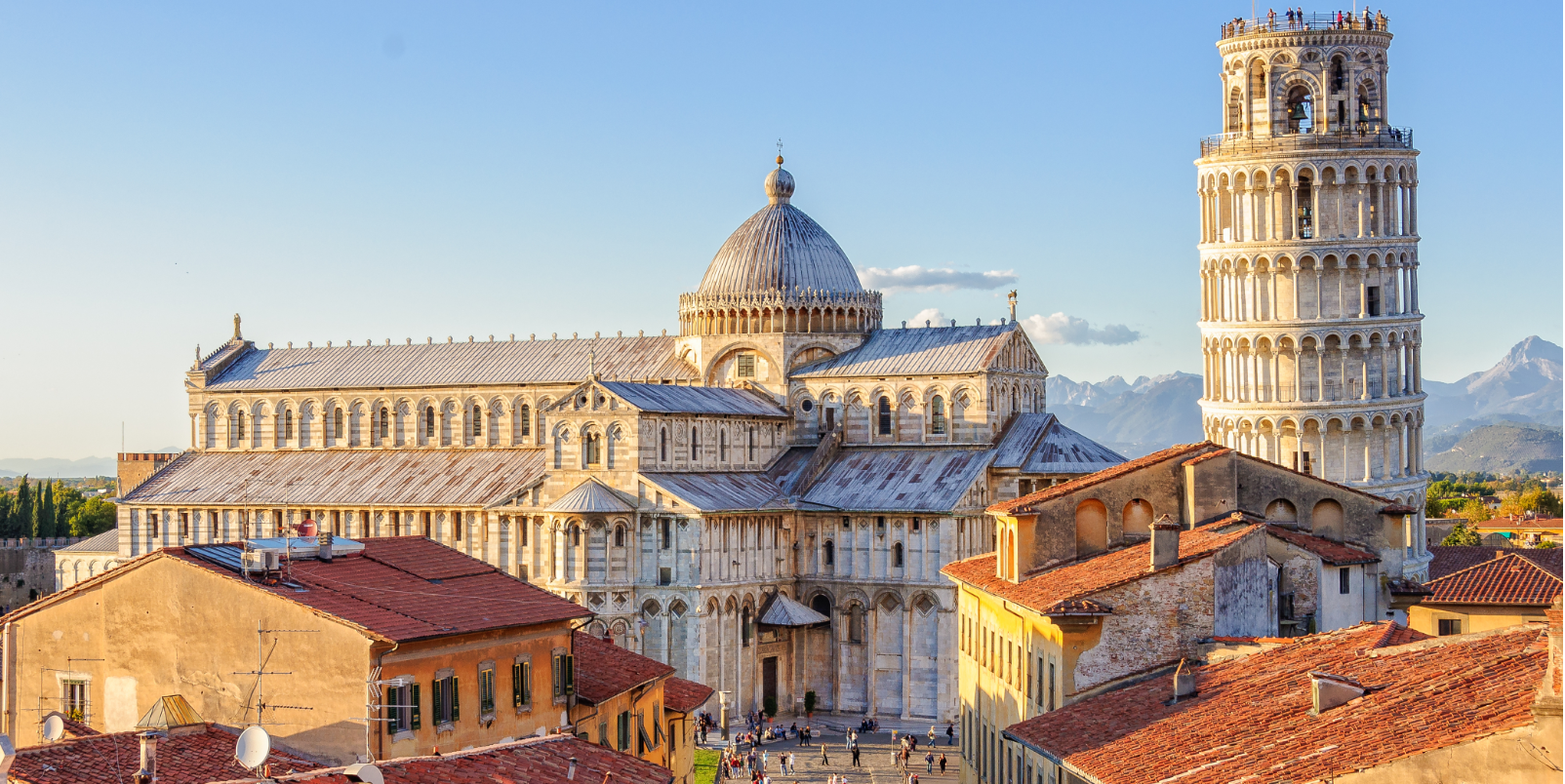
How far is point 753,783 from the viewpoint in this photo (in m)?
66.5

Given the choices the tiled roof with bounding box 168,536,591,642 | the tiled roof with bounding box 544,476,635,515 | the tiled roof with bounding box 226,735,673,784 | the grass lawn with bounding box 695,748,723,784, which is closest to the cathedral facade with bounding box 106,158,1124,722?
the tiled roof with bounding box 544,476,635,515

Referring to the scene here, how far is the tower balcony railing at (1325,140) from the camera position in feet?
309

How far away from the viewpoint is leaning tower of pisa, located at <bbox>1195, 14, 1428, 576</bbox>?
94.4 meters

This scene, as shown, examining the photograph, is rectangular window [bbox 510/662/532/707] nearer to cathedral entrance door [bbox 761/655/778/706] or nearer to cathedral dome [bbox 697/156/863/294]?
cathedral entrance door [bbox 761/655/778/706]

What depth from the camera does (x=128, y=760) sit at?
34.5 meters

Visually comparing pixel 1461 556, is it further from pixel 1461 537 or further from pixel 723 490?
pixel 723 490

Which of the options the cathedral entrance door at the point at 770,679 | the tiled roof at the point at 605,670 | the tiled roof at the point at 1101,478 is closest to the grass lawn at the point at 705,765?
the cathedral entrance door at the point at 770,679

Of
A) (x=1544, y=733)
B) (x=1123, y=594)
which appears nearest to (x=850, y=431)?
(x=1123, y=594)

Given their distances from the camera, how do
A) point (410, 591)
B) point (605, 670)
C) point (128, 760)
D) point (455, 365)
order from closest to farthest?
point (128, 760) → point (410, 591) → point (605, 670) → point (455, 365)

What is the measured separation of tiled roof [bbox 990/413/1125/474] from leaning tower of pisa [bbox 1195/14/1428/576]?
1075 centimetres

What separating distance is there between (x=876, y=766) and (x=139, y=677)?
122 ft

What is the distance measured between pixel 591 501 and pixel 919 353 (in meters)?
19.5

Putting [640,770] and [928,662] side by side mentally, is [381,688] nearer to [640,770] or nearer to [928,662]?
[640,770]

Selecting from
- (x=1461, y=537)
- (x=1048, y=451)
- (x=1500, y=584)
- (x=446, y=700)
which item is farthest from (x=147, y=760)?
(x=1461, y=537)
